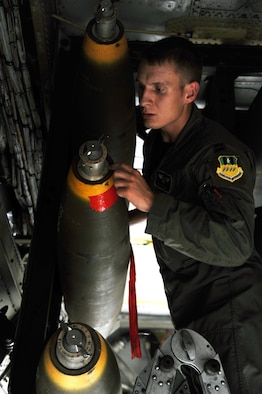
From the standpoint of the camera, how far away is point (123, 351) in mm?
4414

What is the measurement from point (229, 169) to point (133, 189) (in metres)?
0.31

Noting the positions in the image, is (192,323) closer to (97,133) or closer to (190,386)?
(190,386)

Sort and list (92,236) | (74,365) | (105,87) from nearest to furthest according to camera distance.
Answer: (74,365), (92,236), (105,87)

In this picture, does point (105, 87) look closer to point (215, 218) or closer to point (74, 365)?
point (215, 218)

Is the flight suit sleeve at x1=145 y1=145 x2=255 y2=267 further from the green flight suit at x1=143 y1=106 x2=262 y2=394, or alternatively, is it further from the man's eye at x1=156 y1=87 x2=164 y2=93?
the man's eye at x1=156 y1=87 x2=164 y2=93

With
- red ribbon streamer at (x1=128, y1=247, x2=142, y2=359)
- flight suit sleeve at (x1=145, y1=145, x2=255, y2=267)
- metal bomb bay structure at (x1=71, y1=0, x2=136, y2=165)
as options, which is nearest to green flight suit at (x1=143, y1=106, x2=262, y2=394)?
flight suit sleeve at (x1=145, y1=145, x2=255, y2=267)

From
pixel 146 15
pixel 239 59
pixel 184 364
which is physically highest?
pixel 146 15

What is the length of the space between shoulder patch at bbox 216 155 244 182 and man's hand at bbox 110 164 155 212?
23 cm

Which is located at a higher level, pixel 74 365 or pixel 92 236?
pixel 92 236

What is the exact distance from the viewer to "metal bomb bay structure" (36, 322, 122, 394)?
158 centimetres

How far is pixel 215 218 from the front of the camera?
1.63 meters

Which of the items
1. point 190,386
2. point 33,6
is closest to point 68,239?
point 190,386

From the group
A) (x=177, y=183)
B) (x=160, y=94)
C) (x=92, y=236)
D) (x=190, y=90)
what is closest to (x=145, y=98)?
(x=160, y=94)

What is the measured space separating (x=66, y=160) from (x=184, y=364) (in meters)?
0.96
